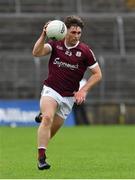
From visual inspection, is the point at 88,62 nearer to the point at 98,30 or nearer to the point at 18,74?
the point at 18,74

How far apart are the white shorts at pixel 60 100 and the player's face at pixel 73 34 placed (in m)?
0.82

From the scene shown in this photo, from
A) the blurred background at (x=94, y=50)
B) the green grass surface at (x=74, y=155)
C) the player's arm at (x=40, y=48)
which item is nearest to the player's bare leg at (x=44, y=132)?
the green grass surface at (x=74, y=155)

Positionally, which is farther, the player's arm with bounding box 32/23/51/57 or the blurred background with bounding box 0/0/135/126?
the blurred background with bounding box 0/0/135/126

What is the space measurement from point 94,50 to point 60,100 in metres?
22.9

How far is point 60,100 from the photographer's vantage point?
1241 centimetres

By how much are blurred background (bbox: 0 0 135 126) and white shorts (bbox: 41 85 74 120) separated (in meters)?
16.5

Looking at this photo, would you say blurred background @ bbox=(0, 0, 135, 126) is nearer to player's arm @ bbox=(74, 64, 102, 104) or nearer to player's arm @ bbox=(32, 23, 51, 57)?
player's arm @ bbox=(74, 64, 102, 104)

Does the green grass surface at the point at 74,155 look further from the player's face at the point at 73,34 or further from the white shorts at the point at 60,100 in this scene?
the player's face at the point at 73,34

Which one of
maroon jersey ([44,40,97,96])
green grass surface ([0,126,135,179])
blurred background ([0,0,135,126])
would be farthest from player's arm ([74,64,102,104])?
blurred background ([0,0,135,126])

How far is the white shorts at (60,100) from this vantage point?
1237cm

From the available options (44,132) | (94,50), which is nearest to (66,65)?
(44,132)

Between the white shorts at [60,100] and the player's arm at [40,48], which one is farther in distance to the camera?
the white shorts at [60,100]

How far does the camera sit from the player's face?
40.3 feet

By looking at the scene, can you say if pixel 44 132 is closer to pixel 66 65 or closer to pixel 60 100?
pixel 60 100
